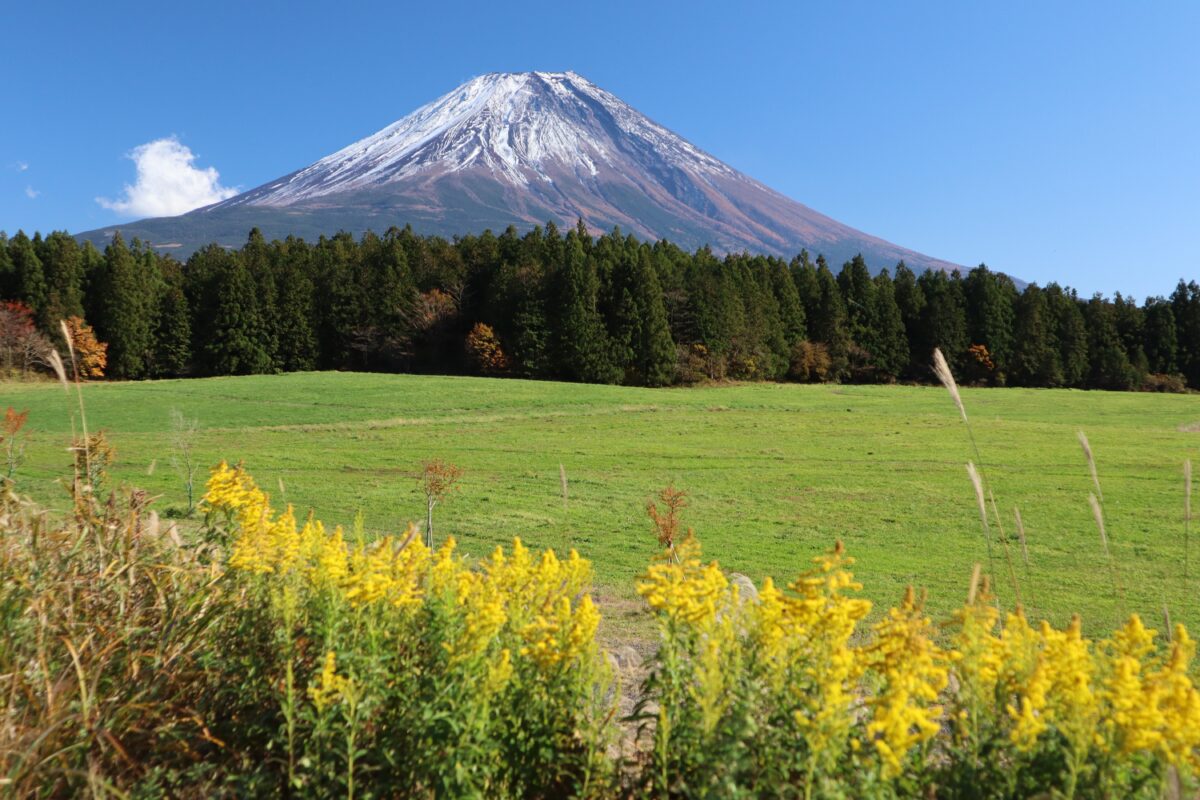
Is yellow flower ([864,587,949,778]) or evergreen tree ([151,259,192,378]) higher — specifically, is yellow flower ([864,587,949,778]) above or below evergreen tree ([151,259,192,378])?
below

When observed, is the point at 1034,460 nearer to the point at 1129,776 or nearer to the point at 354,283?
the point at 1129,776

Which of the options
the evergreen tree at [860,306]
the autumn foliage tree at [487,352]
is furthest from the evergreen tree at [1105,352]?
the autumn foliage tree at [487,352]

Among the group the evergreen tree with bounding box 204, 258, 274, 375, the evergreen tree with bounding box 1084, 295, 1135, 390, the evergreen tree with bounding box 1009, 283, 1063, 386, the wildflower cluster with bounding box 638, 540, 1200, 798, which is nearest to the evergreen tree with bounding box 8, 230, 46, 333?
the evergreen tree with bounding box 204, 258, 274, 375

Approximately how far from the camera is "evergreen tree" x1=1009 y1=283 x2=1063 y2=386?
175ft

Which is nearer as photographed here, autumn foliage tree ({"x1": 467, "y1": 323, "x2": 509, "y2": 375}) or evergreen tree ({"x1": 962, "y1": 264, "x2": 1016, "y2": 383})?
autumn foliage tree ({"x1": 467, "y1": 323, "x2": 509, "y2": 375})

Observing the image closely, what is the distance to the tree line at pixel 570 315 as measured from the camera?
1882 inches

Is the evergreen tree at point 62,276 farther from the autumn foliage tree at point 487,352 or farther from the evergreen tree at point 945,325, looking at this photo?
the evergreen tree at point 945,325

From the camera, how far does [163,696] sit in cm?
301

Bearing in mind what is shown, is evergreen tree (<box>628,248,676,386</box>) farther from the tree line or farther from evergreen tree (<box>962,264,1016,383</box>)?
evergreen tree (<box>962,264,1016,383</box>)

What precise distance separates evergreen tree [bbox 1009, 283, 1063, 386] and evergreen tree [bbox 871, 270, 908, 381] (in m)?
8.02

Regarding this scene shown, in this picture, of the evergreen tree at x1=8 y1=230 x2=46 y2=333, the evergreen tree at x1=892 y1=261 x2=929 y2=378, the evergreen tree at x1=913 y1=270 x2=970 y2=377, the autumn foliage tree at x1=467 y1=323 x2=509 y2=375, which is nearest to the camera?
the evergreen tree at x1=8 y1=230 x2=46 y2=333

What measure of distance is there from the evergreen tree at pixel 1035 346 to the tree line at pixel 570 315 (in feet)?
0.48

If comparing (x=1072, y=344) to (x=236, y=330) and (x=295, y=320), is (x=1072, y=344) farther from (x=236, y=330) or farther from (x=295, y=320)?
(x=236, y=330)

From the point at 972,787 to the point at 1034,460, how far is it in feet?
74.0
